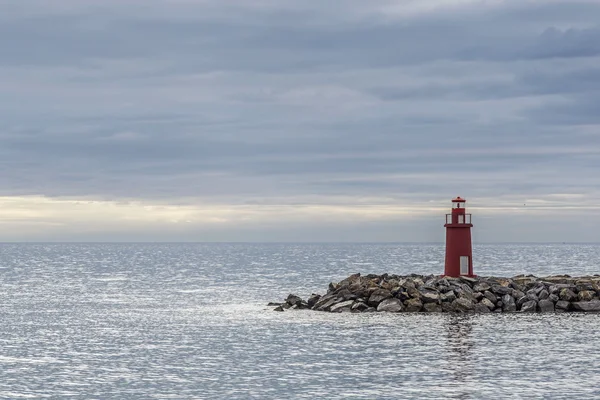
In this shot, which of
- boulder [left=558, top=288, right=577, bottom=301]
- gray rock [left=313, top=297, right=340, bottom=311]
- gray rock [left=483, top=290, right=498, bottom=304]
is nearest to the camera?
gray rock [left=483, top=290, right=498, bottom=304]

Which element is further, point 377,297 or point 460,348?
point 377,297

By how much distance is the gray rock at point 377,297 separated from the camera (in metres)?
47.8

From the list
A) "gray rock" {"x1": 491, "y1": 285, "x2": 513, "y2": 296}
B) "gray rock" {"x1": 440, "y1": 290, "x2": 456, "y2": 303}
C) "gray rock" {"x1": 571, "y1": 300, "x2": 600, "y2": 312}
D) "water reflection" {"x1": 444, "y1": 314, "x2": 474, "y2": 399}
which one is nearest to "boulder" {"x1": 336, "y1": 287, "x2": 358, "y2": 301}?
"gray rock" {"x1": 440, "y1": 290, "x2": 456, "y2": 303}

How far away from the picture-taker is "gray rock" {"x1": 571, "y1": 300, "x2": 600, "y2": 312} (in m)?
47.2

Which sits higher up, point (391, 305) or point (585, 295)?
point (585, 295)

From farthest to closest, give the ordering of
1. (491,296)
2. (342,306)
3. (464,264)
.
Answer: (464,264) → (342,306) → (491,296)

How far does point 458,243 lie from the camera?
49.9 meters

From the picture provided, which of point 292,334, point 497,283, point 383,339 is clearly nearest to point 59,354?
point 292,334

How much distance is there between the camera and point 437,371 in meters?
30.5

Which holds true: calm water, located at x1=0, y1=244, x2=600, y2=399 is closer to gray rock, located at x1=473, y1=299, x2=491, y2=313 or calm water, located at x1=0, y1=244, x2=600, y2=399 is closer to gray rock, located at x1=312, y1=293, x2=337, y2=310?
gray rock, located at x1=312, y1=293, x2=337, y2=310

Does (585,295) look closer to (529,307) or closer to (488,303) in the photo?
(529,307)

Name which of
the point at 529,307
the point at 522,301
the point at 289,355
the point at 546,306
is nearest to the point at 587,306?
the point at 546,306

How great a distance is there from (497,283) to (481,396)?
81.1 ft

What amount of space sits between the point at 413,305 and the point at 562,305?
25.5 feet
